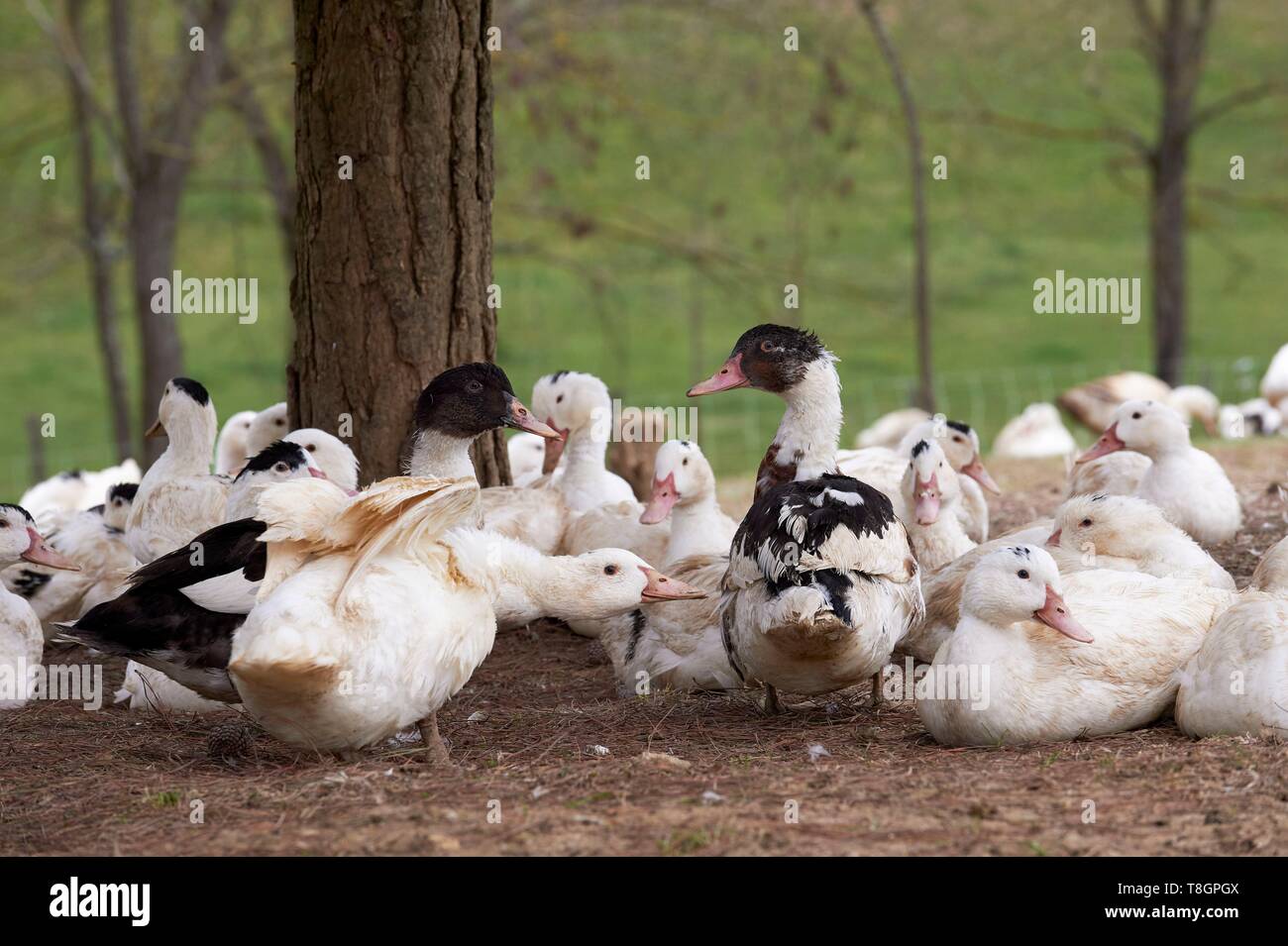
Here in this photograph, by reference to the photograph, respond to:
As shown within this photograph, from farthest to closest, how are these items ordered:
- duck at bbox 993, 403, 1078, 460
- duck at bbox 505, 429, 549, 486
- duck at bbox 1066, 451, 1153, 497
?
1. duck at bbox 993, 403, 1078, 460
2. duck at bbox 505, 429, 549, 486
3. duck at bbox 1066, 451, 1153, 497

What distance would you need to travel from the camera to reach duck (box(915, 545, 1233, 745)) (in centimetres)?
539

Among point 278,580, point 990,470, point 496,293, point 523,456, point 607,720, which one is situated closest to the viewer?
point 278,580

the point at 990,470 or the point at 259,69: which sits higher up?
the point at 259,69

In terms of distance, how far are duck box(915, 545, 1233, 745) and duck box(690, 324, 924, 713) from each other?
0.31 metres

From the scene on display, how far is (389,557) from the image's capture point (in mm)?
5180

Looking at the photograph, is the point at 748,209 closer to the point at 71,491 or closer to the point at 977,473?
the point at 71,491

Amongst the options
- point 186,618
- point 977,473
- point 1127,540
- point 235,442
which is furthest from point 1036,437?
point 186,618

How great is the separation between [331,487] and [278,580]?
1.26 feet

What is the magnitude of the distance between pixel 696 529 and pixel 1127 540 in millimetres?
2255

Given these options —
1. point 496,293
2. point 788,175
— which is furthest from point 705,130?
point 496,293

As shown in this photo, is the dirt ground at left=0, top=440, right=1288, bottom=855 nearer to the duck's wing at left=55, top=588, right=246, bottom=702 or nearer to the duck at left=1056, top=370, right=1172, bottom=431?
the duck's wing at left=55, top=588, right=246, bottom=702

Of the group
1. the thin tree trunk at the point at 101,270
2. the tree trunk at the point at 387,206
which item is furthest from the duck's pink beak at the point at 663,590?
the thin tree trunk at the point at 101,270

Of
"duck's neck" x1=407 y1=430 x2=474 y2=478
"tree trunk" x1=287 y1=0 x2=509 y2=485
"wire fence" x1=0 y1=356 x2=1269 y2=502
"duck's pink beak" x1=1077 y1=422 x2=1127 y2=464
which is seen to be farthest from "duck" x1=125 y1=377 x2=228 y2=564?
"wire fence" x1=0 y1=356 x2=1269 y2=502

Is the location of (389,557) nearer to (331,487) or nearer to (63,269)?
(331,487)
